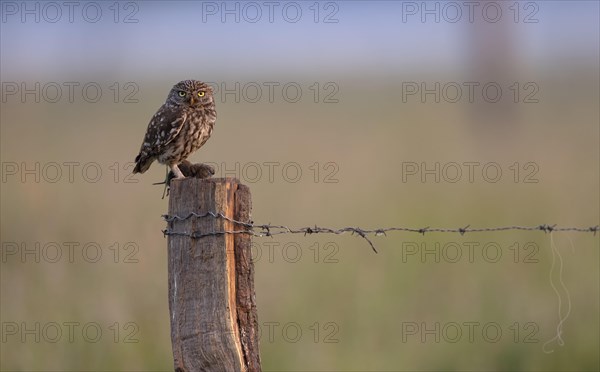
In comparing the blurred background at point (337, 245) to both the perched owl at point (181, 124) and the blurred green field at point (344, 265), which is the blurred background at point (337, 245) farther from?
the perched owl at point (181, 124)

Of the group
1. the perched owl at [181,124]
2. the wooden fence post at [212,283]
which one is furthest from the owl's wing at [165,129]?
the wooden fence post at [212,283]

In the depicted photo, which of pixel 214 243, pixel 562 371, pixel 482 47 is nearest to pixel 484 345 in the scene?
pixel 562 371

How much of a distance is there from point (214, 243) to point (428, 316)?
3543mm

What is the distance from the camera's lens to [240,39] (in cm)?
4956

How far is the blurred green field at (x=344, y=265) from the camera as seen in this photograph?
6.70 m

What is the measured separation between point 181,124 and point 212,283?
275cm

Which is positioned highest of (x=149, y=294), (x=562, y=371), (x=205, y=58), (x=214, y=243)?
(x=205, y=58)

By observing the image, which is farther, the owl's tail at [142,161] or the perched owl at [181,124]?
the owl's tail at [142,161]

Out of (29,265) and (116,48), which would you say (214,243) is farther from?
(116,48)

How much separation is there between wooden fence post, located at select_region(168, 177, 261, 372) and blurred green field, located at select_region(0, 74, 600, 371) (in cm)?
248

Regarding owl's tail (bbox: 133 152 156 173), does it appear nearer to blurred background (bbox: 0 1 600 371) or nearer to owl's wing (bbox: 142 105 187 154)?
owl's wing (bbox: 142 105 187 154)

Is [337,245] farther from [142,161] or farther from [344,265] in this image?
[142,161]

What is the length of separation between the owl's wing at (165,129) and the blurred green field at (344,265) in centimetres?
125

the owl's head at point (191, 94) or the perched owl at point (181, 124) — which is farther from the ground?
the owl's head at point (191, 94)
